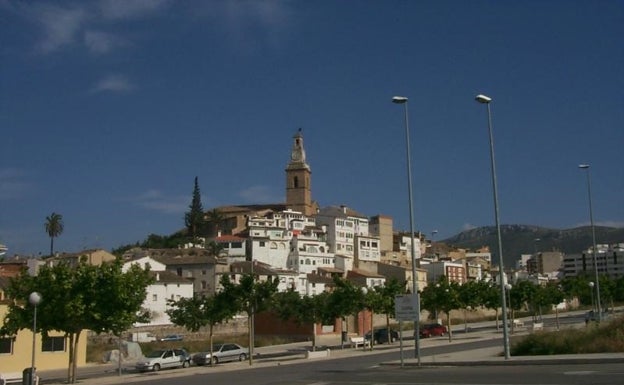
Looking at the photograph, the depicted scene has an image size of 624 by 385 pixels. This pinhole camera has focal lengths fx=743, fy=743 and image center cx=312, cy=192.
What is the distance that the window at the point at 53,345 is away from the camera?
4819cm

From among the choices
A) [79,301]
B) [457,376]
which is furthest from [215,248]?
[457,376]

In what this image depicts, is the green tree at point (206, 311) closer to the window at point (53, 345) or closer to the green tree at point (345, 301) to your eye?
the window at point (53, 345)

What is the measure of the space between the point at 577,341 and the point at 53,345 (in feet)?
109

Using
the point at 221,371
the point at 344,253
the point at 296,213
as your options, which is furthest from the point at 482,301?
the point at 296,213

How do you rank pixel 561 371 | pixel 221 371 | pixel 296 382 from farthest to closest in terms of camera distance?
pixel 221 371
pixel 296 382
pixel 561 371

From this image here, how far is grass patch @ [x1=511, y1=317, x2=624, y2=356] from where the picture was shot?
3125 cm

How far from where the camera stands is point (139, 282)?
3584cm

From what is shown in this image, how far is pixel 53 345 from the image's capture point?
48812 mm

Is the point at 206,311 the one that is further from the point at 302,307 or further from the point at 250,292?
the point at 302,307

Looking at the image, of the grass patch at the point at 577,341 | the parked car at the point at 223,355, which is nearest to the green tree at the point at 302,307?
the parked car at the point at 223,355

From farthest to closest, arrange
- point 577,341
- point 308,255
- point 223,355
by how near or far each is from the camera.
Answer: point 308,255 < point 223,355 < point 577,341

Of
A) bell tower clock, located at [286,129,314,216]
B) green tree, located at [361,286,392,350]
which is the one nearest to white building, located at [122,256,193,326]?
green tree, located at [361,286,392,350]

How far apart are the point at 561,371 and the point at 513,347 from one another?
11551 millimetres

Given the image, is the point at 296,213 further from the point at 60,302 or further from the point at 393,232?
the point at 60,302
